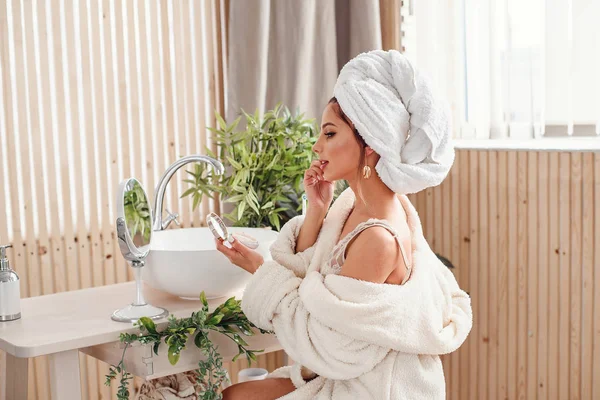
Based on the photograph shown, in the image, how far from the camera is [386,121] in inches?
64.0

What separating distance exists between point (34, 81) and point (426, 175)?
5.36ft

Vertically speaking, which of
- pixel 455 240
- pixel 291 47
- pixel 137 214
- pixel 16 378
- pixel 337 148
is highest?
pixel 291 47

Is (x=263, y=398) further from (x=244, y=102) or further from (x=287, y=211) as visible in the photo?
(x=244, y=102)

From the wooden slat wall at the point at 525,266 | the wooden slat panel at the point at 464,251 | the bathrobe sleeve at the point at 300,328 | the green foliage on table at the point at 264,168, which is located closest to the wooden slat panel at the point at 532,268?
the wooden slat wall at the point at 525,266

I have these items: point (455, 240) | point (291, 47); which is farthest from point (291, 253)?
point (291, 47)

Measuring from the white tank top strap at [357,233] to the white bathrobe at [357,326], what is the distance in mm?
29

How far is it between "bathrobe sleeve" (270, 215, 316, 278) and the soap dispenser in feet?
2.00

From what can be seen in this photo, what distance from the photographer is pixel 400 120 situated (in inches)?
64.8

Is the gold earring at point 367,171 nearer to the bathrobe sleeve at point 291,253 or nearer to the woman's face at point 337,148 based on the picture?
the woman's face at point 337,148

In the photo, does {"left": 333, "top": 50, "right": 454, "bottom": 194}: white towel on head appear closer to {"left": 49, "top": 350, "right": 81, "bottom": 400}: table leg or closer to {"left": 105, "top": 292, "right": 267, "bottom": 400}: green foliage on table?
{"left": 105, "top": 292, "right": 267, "bottom": 400}: green foliage on table

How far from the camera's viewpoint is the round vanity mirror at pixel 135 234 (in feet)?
5.84

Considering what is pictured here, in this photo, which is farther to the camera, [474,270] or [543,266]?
[474,270]

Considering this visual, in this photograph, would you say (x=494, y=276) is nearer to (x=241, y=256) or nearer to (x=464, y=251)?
(x=464, y=251)

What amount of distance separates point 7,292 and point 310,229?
725mm
